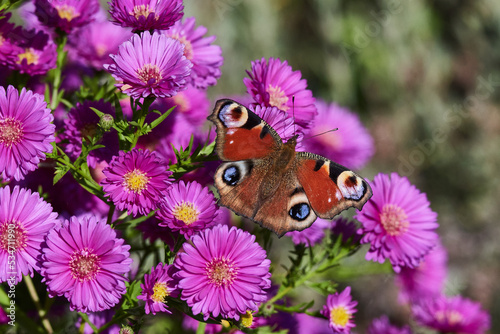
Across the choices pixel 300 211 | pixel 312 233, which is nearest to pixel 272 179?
pixel 300 211

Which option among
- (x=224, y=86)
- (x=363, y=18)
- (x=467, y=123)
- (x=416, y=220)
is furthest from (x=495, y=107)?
(x=416, y=220)

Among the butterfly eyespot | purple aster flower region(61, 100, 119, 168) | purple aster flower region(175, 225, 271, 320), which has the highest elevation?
the butterfly eyespot

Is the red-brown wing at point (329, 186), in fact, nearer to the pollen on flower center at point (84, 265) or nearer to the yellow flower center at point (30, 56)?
the pollen on flower center at point (84, 265)

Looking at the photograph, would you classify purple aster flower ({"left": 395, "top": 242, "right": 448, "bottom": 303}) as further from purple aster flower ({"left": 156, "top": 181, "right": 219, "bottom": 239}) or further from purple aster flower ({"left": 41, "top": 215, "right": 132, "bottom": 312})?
purple aster flower ({"left": 41, "top": 215, "right": 132, "bottom": 312})

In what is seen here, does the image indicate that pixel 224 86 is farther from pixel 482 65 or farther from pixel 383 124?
pixel 482 65

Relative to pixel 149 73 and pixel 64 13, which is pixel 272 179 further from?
pixel 64 13

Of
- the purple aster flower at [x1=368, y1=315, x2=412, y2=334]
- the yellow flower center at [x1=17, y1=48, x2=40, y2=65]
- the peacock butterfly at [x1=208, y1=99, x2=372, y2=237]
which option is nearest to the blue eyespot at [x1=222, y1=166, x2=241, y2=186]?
the peacock butterfly at [x1=208, y1=99, x2=372, y2=237]

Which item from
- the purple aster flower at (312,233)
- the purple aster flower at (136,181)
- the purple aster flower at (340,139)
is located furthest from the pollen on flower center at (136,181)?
the purple aster flower at (340,139)
